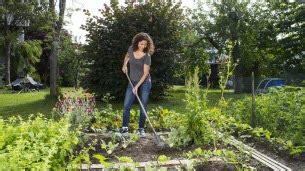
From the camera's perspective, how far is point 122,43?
536 inches

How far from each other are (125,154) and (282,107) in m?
2.53

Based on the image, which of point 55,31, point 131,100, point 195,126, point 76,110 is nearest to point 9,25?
point 55,31

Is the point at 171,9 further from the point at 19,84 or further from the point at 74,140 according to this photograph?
the point at 19,84

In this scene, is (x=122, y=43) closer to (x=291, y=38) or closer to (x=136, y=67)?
(x=136, y=67)

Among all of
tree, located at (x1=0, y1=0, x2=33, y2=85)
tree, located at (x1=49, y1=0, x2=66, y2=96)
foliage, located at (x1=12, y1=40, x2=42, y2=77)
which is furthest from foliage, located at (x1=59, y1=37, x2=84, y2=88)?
tree, located at (x1=49, y1=0, x2=66, y2=96)

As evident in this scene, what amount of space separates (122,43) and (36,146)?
9.69 meters

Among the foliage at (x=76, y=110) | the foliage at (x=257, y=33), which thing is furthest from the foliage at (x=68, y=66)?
the foliage at (x=76, y=110)

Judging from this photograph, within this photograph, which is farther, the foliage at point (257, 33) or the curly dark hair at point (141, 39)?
the foliage at point (257, 33)

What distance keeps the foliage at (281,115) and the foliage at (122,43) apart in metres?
6.56

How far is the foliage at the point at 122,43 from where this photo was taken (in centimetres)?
1364

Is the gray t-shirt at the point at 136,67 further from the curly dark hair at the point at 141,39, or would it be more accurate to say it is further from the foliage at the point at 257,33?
the foliage at the point at 257,33

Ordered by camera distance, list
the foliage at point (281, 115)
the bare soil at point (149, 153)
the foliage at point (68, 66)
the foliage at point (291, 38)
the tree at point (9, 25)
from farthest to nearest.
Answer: the foliage at point (68, 66), the tree at point (9, 25), the foliage at point (291, 38), the foliage at point (281, 115), the bare soil at point (149, 153)

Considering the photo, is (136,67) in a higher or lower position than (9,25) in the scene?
lower

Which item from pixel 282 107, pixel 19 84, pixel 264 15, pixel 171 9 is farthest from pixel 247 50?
pixel 282 107
